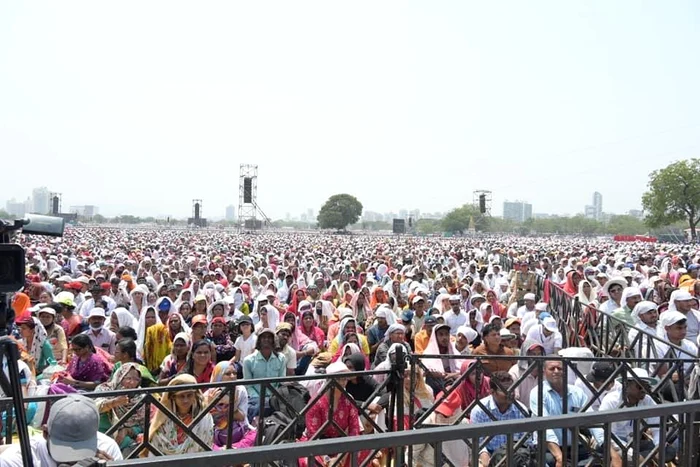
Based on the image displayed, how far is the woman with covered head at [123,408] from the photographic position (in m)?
4.47

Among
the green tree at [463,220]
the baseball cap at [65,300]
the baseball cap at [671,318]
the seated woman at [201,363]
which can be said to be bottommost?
the seated woman at [201,363]

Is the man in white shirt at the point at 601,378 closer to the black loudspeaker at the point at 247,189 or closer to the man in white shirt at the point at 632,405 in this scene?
the man in white shirt at the point at 632,405

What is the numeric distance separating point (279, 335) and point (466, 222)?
112 m

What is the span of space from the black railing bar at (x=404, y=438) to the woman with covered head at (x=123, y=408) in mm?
2414

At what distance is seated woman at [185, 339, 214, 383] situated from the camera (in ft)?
19.4

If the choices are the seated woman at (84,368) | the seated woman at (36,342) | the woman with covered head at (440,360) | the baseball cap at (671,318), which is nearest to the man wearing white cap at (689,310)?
the baseball cap at (671,318)

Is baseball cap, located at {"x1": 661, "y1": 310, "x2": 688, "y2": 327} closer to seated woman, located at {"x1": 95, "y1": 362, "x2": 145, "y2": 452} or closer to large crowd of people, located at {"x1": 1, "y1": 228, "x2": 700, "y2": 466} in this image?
large crowd of people, located at {"x1": 1, "y1": 228, "x2": 700, "y2": 466}

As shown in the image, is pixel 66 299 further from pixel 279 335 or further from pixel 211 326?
pixel 279 335

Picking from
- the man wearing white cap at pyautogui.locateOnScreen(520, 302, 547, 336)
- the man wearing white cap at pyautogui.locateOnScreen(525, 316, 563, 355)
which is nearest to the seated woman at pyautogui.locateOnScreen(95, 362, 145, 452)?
the man wearing white cap at pyautogui.locateOnScreen(525, 316, 563, 355)

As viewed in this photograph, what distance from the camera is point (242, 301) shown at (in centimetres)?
1119

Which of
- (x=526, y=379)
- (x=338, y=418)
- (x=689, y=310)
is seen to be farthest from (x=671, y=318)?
(x=338, y=418)

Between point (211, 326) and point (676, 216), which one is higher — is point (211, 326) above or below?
below

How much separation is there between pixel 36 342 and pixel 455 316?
223 inches

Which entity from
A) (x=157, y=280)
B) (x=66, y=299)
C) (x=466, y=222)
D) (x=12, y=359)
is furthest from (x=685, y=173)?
(x=12, y=359)
